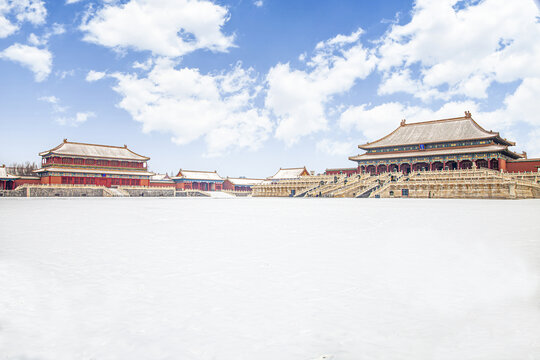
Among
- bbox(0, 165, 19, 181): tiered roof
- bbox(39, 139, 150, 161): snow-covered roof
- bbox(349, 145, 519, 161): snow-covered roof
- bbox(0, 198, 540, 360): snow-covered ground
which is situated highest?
bbox(39, 139, 150, 161): snow-covered roof

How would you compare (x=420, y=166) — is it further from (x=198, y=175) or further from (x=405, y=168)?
(x=198, y=175)

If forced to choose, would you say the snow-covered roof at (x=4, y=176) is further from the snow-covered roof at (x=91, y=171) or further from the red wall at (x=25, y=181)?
the snow-covered roof at (x=91, y=171)

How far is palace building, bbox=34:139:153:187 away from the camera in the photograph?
2142 inches

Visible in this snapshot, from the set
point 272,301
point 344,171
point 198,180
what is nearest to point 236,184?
point 198,180

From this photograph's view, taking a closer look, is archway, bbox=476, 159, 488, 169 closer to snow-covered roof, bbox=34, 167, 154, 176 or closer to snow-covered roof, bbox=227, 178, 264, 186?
snow-covered roof, bbox=227, 178, 264, 186

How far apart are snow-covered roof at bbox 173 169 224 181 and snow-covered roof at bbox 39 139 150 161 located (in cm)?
913

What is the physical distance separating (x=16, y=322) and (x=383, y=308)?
144 inches

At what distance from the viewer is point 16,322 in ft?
11.7

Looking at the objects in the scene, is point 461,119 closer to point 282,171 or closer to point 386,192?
point 386,192

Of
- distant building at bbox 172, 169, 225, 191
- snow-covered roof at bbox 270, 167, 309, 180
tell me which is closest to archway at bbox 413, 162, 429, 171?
snow-covered roof at bbox 270, 167, 309, 180

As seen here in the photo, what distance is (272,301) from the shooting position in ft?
13.3

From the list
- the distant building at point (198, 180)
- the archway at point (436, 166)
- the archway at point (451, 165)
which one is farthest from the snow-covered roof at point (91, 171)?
the archway at point (451, 165)

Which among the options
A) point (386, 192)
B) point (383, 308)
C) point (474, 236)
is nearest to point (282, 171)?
point (386, 192)

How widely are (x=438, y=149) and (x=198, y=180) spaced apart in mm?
43227
